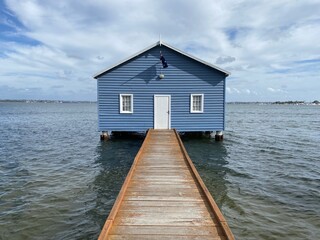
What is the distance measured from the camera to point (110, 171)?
472 inches

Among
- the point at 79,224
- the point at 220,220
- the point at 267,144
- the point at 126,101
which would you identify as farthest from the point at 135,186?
the point at 267,144

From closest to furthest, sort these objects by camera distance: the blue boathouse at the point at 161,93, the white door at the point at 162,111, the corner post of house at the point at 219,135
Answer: the blue boathouse at the point at 161,93
the white door at the point at 162,111
the corner post of house at the point at 219,135

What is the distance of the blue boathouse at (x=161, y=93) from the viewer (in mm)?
17281

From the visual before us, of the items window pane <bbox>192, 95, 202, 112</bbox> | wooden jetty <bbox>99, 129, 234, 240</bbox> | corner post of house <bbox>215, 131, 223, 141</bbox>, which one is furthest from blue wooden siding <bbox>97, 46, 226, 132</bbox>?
wooden jetty <bbox>99, 129, 234, 240</bbox>

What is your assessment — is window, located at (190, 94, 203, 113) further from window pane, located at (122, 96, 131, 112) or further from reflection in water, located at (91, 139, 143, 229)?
reflection in water, located at (91, 139, 143, 229)

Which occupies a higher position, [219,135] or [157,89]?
[157,89]

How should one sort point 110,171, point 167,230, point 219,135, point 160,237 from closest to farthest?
point 160,237 → point 167,230 → point 110,171 → point 219,135

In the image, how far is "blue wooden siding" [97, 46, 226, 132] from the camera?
56.7ft

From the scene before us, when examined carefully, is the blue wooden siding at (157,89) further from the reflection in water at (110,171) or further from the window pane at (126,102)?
the reflection in water at (110,171)

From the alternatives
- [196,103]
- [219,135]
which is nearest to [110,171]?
[196,103]

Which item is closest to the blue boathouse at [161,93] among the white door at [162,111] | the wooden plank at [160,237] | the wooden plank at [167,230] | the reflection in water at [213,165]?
the white door at [162,111]

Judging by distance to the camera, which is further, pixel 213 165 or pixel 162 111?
pixel 162 111

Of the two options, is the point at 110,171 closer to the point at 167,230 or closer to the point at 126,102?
the point at 126,102

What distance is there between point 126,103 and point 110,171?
21.3 feet
